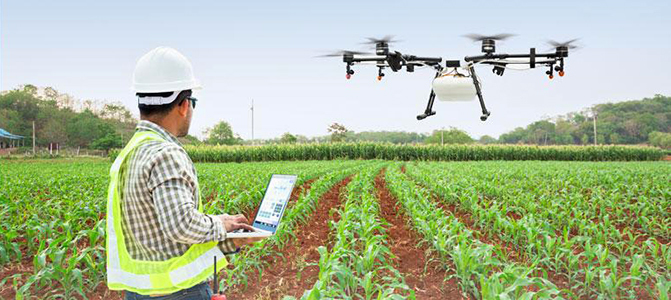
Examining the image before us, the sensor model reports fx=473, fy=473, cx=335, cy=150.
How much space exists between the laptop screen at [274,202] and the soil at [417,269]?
245cm

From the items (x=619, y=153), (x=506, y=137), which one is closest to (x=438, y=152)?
(x=619, y=153)

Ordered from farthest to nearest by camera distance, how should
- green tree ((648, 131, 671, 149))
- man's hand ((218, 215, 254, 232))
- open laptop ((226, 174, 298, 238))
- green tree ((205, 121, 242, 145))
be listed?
green tree ((205, 121, 242, 145)) < green tree ((648, 131, 671, 149)) < open laptop ((226, 174, 298, 238)) < man's hand ((218, 215, 254, 232))

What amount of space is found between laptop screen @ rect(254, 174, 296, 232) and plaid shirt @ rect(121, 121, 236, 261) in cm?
30

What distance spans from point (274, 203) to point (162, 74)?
0.68 m

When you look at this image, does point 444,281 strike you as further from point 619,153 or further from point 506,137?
point 506,137

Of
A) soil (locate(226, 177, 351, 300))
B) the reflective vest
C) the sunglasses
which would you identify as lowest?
soil (locate(226, 177, 351, 300))

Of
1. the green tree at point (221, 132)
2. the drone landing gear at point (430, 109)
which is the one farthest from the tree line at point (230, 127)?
the drone landing gear at point (430, 109)

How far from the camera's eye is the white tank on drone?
9789 millimetres

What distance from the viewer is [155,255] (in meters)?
1.63

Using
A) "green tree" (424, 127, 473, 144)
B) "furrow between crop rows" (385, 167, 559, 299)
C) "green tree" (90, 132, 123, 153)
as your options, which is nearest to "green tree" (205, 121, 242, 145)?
"green tree" (90, 132, 123, 153)

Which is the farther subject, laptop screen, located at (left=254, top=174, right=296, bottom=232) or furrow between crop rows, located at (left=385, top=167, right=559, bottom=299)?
furrow between crop rows, located at (left=385, top=167, right=559, bottom=299)

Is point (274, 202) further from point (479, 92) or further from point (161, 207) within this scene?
point (479, 92)

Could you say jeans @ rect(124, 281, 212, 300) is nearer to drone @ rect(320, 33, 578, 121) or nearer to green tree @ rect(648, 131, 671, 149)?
drone @ rect(320, 33, 578, 121)

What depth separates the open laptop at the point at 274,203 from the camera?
189 cm
